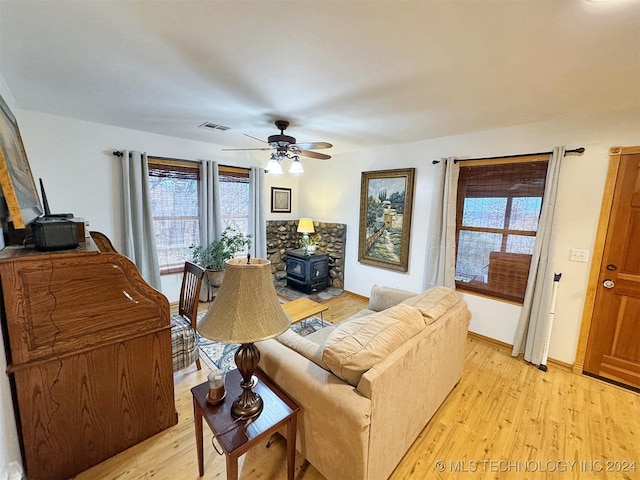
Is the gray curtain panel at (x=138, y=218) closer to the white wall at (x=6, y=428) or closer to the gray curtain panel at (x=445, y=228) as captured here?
the white wall at (x=6, y=428)

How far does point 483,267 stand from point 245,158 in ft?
12.7

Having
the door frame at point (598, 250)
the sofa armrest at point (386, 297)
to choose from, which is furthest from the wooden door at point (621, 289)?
the sofa armrest at point (386, 297)

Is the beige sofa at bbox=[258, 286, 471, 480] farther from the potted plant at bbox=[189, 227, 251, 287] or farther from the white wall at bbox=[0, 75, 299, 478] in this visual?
the white wall at bbox=[0, 75, 299, 478]

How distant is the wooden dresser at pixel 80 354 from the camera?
1281 mm

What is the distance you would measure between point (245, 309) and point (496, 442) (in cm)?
197

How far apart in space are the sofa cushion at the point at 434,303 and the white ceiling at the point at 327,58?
1.57 meters

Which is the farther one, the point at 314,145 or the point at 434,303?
the point at 314,145

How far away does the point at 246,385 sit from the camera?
1321 millimetres

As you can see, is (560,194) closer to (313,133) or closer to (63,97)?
(313,133)

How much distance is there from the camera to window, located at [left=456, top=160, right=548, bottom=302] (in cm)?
274

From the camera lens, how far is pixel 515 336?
9.13 ft

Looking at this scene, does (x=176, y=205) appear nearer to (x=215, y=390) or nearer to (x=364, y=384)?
(x=215, y=390)

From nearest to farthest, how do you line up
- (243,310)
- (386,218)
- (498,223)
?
(243,310)
(498,223)
(386,218)

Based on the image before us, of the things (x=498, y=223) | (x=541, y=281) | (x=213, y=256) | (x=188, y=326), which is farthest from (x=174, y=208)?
(x=541, y=281)
